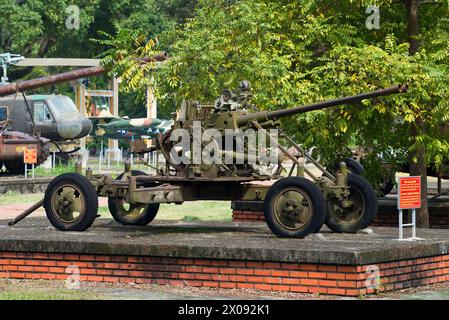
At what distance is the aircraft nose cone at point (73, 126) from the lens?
44.2 m

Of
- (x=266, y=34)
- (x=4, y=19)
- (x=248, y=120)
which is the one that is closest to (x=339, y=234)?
(x=248, y=120)

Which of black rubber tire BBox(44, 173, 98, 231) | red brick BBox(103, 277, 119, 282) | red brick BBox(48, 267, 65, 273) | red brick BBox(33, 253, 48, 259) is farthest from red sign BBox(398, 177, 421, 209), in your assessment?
red brick BBox(33, 253, 48, 259)

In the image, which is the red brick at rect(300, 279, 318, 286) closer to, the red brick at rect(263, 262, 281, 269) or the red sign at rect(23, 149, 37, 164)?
the red brick at rect(263, 262, 281, 269)

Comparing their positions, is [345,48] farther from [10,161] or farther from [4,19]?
[4,19]

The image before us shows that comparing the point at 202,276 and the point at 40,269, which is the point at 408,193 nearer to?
the point at 202,276

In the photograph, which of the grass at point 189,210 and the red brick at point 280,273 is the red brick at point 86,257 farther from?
the grass at point 189,210

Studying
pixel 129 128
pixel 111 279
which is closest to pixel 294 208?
pixel 111 279

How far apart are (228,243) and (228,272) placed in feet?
1.89

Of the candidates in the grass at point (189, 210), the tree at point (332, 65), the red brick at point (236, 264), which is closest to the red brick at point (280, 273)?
the red brick at point (236, 264)

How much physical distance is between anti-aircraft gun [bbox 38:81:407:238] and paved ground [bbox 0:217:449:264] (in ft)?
1.12

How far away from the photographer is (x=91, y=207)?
52.1 feet

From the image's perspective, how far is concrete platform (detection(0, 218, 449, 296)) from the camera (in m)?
13.2

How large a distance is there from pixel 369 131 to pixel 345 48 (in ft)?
5.14
